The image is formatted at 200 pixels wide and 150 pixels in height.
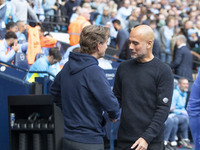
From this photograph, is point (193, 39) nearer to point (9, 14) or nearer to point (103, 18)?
point (103, 18)

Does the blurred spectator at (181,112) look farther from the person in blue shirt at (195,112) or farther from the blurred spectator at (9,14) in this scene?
the person in blue shirt at (195,112)

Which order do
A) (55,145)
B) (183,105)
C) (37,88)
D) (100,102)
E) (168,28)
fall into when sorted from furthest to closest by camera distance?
(168,28) → (183,105) → (37,88) → (55,145) → (100,102)

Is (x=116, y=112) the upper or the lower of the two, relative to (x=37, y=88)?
upper

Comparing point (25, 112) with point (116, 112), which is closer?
point (116, 112)

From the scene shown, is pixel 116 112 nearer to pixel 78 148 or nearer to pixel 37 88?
pixel 78 148

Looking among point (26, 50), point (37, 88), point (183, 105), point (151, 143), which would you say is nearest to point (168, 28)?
point (183, 105)

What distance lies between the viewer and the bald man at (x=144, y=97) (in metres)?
3.23

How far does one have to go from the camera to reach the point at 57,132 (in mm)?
5449

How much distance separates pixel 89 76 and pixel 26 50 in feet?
21.5

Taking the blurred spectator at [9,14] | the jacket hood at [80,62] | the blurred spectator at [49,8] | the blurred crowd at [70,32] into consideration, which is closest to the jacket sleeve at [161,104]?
the jacket hood at [80,62]

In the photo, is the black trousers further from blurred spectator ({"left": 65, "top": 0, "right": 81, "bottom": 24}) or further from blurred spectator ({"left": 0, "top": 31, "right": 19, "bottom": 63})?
blurred spectator ({"left": 65, "top": 0, "right": 81, "bottom": 24})

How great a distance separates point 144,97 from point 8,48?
5.44 meters

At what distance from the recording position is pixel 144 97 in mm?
3287

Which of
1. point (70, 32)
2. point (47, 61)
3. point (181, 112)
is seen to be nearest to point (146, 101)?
point (47, 61)
